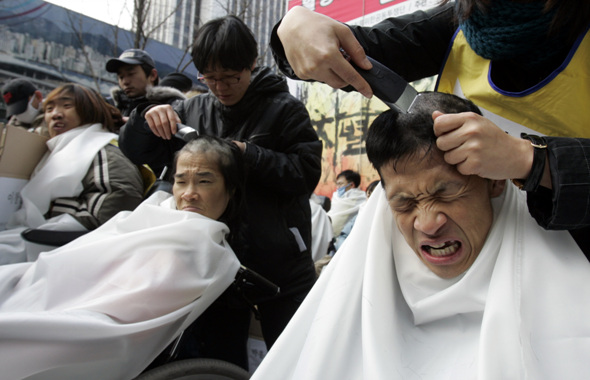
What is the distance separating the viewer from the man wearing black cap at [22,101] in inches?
142

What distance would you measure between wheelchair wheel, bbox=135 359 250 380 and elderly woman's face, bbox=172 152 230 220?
77 cm

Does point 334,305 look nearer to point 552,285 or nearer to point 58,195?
point 552,285

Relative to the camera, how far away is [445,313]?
4.19 ft

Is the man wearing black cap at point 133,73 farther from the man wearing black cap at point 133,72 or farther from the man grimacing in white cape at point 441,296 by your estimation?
the man grimacing in white cape at point 441,296

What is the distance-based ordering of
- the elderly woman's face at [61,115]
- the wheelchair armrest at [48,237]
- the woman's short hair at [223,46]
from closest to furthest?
the wheelchair armrest at [48,237]
the woman's short hair at [223,46]
the elderly woman's face at [61,115]

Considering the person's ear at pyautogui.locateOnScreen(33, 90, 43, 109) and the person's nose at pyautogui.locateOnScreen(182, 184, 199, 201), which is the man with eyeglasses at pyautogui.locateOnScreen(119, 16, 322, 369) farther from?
Result: the person's ear at pyautogui.locateOnScreen(33, 90, 43, 109)

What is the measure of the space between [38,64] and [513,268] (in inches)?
524

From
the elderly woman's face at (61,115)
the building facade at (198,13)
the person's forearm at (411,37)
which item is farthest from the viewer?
the building facade at (198,13)

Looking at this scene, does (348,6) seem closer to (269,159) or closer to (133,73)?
(133,73)

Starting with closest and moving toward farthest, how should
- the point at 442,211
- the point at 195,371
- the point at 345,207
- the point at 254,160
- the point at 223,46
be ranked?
the point at 442,211, the point at 195,371, the point at 254,160, the point at 223,46, the point at 345,207

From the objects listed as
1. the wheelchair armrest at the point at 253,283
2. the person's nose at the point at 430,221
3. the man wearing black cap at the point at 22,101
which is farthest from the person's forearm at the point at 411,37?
the man wearing black cap at the point at 22,101

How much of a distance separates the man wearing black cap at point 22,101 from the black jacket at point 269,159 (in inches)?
71.6

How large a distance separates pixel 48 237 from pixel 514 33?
88.5 inches

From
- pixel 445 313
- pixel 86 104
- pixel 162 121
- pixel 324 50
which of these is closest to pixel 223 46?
pixel 162 121
